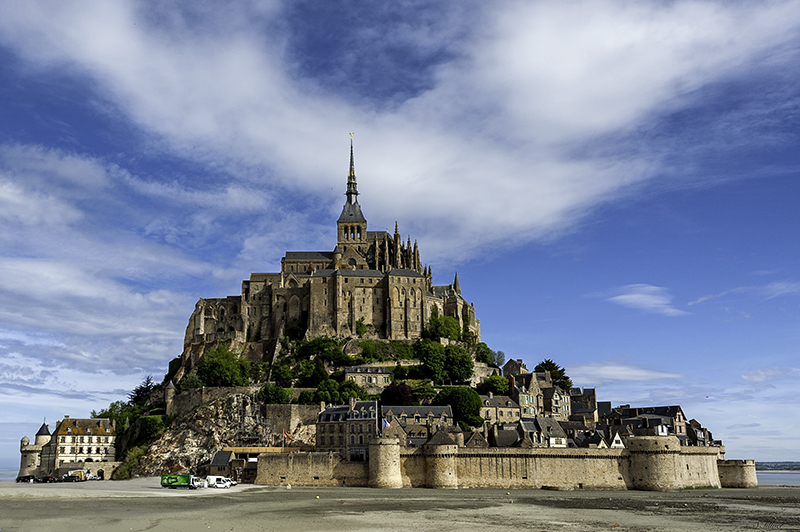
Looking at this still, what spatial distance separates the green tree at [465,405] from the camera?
72.0m

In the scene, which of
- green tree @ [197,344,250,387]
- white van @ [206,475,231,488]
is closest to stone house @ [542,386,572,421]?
green tree @ [197,344,250,387]

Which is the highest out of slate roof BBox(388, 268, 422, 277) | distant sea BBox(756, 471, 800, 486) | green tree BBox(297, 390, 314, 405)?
slate roof BBox(388, 268, 422, 277)

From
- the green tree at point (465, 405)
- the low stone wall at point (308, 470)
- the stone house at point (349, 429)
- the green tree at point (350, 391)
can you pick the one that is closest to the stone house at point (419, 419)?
the stone house at point (349, 429)

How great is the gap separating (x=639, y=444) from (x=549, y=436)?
7.57m

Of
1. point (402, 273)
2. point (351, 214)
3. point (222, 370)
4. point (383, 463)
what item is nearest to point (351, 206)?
point (351, 214)

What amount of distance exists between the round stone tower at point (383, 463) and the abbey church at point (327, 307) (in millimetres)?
36330

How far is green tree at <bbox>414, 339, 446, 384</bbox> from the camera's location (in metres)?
83.0

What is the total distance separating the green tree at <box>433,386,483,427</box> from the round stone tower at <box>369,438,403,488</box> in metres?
15.3

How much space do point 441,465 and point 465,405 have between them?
47.1 feet

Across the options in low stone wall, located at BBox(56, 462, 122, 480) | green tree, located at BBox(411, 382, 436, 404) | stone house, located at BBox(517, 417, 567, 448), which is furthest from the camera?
green tree, located at BBox(411, 382, 436, 404)

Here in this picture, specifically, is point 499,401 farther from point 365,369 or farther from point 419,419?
point 365,369

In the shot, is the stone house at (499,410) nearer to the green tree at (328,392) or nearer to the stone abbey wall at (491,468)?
the stone abbey wall at (491,468)

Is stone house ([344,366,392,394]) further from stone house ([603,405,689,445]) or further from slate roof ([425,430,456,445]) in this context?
stone house ([603,405,689,445])

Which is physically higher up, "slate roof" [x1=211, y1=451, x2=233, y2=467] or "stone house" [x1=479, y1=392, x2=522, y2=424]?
"stone house" [x1=479, y1=392, x2=522, y2=424]
